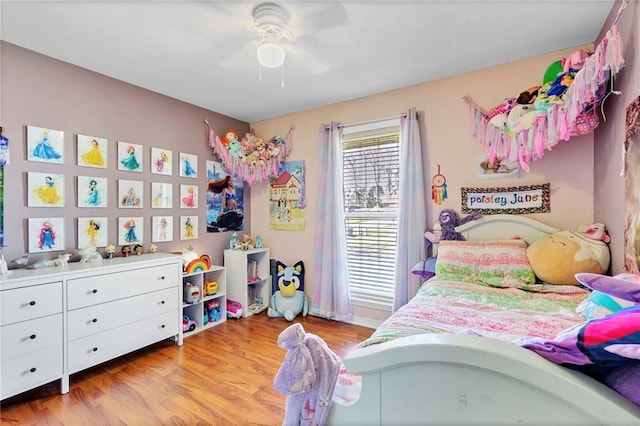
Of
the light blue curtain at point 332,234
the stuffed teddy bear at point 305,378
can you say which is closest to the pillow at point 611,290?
the stuffed teddy bear at point 305,378

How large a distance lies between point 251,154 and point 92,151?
1.47 meters

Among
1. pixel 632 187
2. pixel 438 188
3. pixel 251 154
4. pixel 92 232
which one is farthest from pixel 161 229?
pixel 632 187

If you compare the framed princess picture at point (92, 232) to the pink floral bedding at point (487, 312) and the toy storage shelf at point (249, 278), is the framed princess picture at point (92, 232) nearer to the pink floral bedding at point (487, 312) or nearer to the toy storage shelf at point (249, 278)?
the toy storage shelf at point (249, 278)

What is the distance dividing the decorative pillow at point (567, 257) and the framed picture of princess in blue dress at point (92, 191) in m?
3.32

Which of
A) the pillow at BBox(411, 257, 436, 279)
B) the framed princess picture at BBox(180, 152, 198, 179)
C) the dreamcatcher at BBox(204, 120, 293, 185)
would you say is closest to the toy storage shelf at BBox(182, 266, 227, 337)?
the framed princess picture at BBox(180, 152, 198, 179)

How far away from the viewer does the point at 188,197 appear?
303cm

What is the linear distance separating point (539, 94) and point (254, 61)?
2029 millimetres

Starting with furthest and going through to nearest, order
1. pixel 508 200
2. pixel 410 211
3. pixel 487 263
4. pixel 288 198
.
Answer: pixel 288 198 < pixel 410 211 < pixel 508 200 < pixel 487 263

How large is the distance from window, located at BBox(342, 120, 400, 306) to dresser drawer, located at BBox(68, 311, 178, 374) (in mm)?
1773

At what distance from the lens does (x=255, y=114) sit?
3.41 m

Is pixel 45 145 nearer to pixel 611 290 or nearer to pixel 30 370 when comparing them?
pixel 30 370

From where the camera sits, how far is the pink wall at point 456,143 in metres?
2.05

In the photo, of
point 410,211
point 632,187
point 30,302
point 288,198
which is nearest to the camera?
point 632,187

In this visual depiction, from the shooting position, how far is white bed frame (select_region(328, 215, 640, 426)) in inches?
26.3
